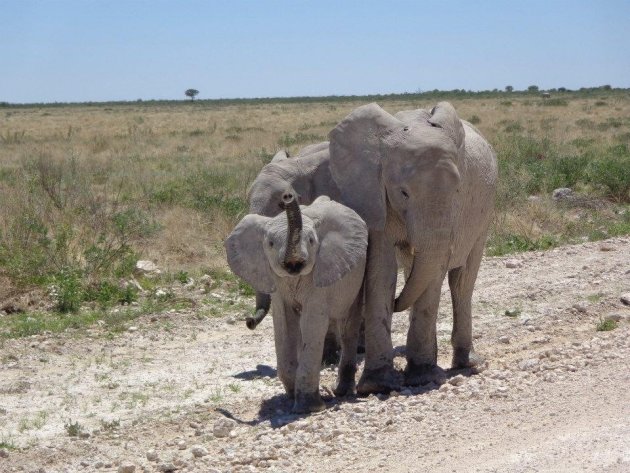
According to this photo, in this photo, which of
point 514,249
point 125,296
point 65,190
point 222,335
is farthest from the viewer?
point 65,190

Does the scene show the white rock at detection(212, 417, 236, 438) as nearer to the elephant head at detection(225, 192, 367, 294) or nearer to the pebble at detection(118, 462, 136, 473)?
the pebble at detection(118, 462, 136, 473)

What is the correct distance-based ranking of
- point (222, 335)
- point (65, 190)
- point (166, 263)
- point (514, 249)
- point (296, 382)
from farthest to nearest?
point (65, 190) < point (514, 249) < point (166, 263) < point (222, 335) < point (296, 382)

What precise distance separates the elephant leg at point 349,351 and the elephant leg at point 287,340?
47 centimetres

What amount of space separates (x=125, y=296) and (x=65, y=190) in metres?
4.48

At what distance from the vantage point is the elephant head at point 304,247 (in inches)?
269

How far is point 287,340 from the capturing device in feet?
24.1

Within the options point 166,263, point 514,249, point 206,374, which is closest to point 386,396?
point 206,374

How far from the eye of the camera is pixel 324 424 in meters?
6.70

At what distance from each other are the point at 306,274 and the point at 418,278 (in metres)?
1.07

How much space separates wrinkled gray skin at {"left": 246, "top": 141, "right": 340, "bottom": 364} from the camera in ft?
26.4

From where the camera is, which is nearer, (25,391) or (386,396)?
(386,396)

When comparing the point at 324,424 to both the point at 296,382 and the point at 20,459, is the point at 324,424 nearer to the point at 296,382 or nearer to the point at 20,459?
the point at 296,382

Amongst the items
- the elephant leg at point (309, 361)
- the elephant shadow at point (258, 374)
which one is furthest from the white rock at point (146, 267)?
the elephant leg at point (309, 361)

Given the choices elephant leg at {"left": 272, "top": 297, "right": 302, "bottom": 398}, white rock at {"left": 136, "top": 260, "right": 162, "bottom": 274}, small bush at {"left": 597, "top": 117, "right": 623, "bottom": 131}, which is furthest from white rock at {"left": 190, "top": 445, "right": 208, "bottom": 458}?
small bush at {"left": 597, "top": 117, "right": 623, "bottom": 131}
